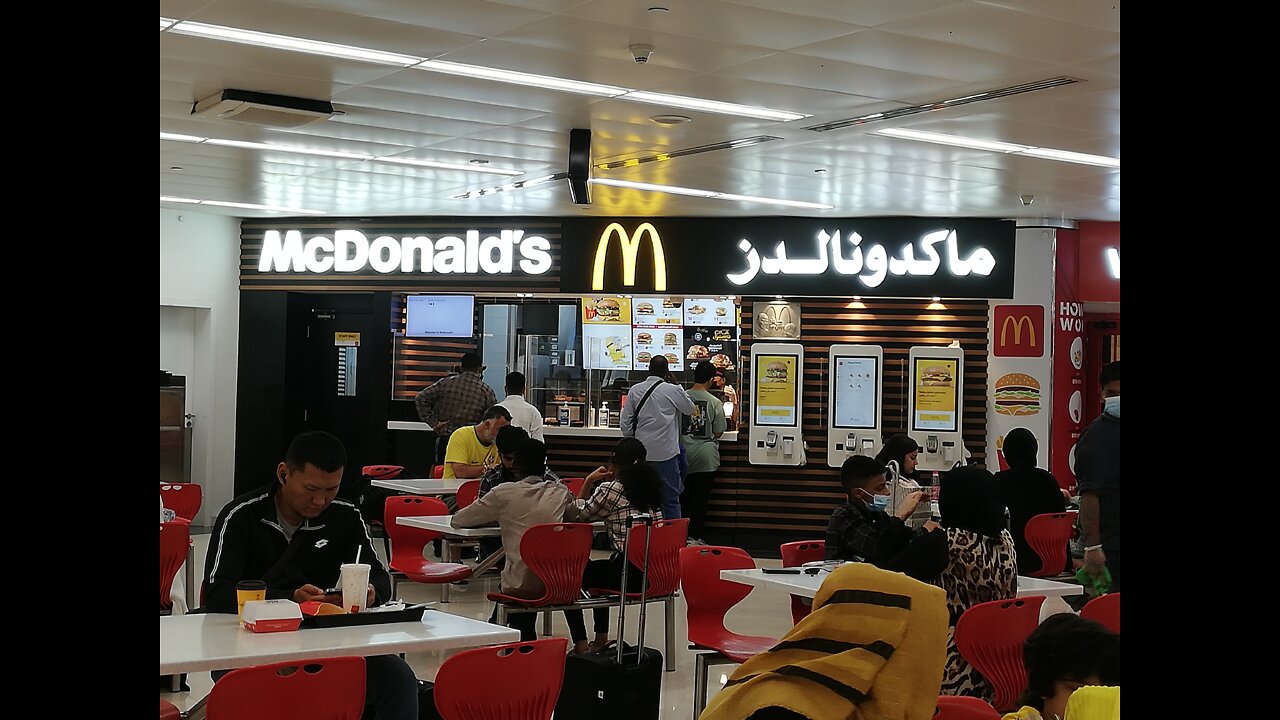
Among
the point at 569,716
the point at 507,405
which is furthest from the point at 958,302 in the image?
the point at 569,716

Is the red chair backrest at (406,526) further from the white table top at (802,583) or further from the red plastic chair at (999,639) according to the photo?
the red plastic chair at (999,639)

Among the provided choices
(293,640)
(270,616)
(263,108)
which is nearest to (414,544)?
(263,108)

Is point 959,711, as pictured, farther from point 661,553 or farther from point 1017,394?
point 1017,394

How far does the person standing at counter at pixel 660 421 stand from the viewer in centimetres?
1082

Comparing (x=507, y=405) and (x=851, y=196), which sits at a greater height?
(x=851, y=196)

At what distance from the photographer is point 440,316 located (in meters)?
12.4

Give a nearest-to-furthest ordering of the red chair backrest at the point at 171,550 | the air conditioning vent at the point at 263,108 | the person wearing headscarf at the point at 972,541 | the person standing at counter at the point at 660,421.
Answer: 1. the person wearing headscarf at the point at 972,541
2. the red chair backrest at the point at 171,550
3. the air conditioning vent at the point at 263,108
4. the person standing at counter at the point at 660,421

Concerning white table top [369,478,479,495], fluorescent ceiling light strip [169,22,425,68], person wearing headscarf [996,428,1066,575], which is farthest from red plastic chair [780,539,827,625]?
white table top [369,478,479,495]

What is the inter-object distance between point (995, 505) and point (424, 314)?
28.2 ft

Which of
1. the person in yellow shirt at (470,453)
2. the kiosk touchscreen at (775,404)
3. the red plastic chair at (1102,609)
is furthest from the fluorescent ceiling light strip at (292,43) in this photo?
the kiosk touchscreen at (775,404)

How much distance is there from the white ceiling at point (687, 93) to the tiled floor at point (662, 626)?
3198mm
